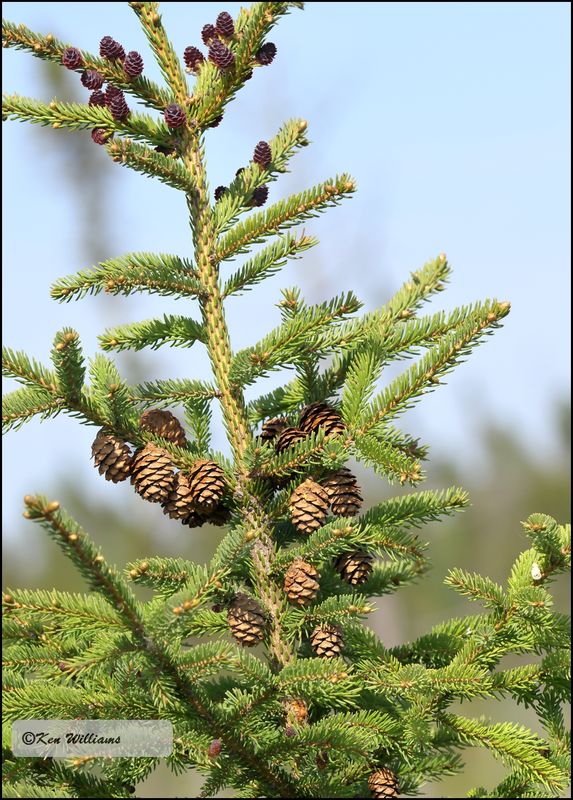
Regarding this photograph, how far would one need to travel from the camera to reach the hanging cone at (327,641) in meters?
2.75

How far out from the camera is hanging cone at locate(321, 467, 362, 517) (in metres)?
2.88

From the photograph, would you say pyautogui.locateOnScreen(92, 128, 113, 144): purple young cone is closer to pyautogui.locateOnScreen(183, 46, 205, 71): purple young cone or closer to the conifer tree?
the conifer tree

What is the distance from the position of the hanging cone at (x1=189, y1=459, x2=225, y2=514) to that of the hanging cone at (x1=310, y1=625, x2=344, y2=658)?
53 cm

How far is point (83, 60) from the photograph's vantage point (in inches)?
117

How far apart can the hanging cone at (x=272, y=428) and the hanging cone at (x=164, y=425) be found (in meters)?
0.29

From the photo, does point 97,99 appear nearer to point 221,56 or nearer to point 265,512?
point 221,56

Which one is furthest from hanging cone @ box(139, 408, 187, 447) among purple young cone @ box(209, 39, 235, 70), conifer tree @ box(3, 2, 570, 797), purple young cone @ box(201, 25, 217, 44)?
purple young cone @ box(201, 25, 217, 44)

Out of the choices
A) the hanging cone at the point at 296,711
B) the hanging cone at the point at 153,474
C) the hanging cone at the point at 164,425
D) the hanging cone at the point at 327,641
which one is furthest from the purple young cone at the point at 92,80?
the hanging cone at the point at 296,711

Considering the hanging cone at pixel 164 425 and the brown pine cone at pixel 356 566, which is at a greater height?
the hanging cone at pixel 164 425

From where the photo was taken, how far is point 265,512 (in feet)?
9.56

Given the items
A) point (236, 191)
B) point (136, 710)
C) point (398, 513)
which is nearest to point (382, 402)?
point (398, 513)

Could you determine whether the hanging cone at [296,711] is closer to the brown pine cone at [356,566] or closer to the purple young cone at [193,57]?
the brown pine cone at [356,566]

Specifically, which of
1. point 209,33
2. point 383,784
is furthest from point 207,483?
point 209,33

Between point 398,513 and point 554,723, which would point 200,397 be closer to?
point 398,513
